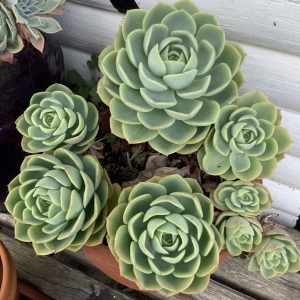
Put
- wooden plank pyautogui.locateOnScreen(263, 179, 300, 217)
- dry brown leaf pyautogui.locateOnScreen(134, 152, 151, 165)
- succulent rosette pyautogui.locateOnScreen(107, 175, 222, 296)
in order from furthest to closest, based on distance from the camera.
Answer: wooden plank pyautogui.locateOnScreen(263, 179, 300, 217) → dry brown leaf pyautogui.locateOnScreen(134, 152, 151, 165) → succulent rosette pyautogui.locateOnScreen(107, 175, 222, 296)

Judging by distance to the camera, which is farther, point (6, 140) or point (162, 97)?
point (6, 140)

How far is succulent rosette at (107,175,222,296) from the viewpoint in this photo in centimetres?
45

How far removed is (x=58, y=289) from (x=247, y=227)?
0.48 meters

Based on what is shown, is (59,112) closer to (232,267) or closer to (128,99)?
(128,99)

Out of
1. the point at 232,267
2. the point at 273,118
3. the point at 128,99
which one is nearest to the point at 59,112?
the point at 128,99

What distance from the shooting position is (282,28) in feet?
2.10

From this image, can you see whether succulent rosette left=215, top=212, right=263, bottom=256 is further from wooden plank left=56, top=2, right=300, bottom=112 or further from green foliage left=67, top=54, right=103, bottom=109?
green foliage left=67, top=54, right=103, bottom=109

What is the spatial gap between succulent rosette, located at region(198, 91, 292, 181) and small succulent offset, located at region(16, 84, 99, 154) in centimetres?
20

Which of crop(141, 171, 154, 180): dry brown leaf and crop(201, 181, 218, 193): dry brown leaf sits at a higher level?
crop(201, 181, 218, 193): dry brown leaf

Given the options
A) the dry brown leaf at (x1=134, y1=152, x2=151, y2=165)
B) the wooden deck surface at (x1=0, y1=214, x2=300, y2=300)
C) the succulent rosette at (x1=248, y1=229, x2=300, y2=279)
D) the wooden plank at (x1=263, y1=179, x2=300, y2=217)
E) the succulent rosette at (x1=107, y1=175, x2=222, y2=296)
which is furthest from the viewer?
the wooden plank at (x1=263, y1=179, x2=300, y2=217)

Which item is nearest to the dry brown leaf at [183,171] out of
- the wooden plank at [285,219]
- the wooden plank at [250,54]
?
the wooden plank at [250,54]

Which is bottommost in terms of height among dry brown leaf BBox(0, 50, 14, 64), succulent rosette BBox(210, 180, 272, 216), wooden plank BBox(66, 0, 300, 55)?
succulent rosette BBox(210, 180, 272, 216)

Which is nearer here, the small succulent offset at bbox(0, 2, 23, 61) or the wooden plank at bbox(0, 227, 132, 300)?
the small succulent offset at bbox(0, 2, 23, 61)

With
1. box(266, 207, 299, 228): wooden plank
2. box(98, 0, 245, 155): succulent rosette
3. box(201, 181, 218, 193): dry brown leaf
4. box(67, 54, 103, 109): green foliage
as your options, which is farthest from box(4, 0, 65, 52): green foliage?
box(266, 207, 299, 228): wooden plank
